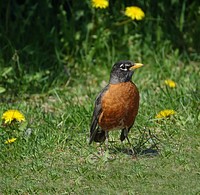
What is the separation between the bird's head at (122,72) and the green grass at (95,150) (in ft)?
2.10

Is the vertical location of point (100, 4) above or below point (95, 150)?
above

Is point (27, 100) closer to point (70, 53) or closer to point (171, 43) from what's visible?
point (70, 53)

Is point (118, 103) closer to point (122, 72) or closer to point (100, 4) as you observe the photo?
point (122, 72)

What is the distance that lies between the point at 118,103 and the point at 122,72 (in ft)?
1.11

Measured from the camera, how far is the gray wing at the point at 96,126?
6427mm

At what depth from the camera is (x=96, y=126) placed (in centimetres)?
656

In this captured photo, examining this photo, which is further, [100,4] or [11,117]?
[100,4]

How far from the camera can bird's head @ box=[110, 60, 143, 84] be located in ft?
21.2

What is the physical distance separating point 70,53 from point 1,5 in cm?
103

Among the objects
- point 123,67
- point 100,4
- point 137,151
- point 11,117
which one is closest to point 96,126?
point 137,151

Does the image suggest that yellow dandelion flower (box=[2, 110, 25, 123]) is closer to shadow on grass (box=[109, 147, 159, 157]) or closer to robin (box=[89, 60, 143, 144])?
robin (box=[89, 60, 143, 144])

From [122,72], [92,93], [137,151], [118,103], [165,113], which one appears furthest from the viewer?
[92,93]

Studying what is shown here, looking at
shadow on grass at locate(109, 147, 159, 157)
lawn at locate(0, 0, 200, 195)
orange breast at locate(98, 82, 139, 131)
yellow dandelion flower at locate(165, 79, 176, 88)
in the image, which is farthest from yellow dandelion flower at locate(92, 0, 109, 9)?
orange breast at locate(98, 82, 139, 131)

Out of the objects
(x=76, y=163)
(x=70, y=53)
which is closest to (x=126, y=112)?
(x=76, y=163)
